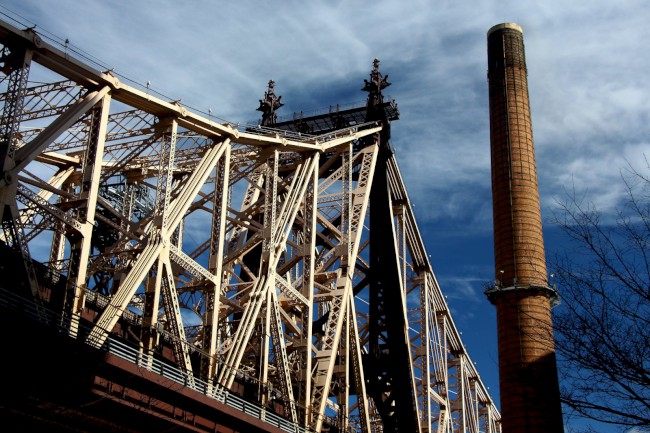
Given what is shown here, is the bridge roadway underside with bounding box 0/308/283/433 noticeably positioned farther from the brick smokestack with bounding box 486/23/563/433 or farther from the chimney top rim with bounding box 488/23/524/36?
the chimney top rim with bounding box 488/23/524/36

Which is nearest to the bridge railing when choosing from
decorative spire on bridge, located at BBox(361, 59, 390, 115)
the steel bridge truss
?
the steel bridge truss

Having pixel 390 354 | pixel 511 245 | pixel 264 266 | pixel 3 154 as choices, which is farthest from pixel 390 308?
pixel 3 154

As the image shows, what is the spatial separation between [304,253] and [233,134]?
841 cm

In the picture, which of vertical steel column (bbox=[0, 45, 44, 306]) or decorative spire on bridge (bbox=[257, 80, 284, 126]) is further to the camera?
decorative spire on bridge (bbox=[257, 80, 284, 126])

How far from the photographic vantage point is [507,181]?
63250 millimetres

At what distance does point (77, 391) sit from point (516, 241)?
120 ft

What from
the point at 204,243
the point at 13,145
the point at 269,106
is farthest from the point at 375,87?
the point at 13,145

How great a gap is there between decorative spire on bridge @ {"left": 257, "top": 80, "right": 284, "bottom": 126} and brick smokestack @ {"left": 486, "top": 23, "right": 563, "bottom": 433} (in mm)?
14833

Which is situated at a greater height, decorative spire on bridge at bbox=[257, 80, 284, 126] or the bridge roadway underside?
decorative spire on bridge at bbox=[257, 80, 284, 126]

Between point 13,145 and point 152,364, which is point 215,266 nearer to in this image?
point 152,364

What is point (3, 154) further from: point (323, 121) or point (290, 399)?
point (323, 121)

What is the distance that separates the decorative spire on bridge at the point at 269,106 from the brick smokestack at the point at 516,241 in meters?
14.8

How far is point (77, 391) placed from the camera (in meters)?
29.2

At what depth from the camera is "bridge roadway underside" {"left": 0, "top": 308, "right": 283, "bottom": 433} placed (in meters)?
26.8
